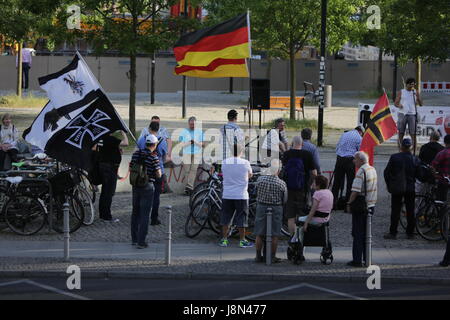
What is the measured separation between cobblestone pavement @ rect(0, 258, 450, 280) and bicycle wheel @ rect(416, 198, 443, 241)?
193cm

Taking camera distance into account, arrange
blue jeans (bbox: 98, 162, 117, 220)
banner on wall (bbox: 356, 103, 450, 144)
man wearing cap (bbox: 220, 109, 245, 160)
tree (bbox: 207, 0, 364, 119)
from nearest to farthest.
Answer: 1. man wearing cap (bbox: 220, 109, 245, 160)
2. blue jeans (bbox: 98, 162, 117, 220)
3. banner on wall (bbox: 356, 103, 450, 144)
4. tree (bbox: 207, 0, 364, 119)

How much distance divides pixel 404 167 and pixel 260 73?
31767mm

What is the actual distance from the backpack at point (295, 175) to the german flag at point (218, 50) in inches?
114

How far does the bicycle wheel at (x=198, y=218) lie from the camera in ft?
48.4

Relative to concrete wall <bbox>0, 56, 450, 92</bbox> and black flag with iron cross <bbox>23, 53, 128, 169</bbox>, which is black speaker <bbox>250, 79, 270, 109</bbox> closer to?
black flag with iron cross <bbox>23, 53, 128, 169</bbox>

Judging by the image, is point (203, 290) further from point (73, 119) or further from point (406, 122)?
point (406, 122)

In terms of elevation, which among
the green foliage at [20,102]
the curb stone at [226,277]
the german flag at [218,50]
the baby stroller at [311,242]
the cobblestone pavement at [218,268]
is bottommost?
the curb stone at [226,277]

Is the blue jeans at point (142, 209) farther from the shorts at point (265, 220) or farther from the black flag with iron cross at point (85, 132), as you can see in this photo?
the shorts at point (265, 220)

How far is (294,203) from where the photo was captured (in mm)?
13883

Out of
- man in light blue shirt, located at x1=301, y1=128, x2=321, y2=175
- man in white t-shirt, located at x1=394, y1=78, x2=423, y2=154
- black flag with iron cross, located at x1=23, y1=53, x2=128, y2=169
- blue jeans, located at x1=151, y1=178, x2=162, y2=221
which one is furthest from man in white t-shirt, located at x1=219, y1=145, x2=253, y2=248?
man in white t-shirt, located at x1=394, y1=78, x2=423, y2=154

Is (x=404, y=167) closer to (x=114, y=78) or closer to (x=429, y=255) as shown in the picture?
(x=429, y=255)

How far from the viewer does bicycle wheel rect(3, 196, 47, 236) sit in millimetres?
14555

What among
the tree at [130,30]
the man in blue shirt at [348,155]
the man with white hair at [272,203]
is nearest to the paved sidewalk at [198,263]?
the man with white hair at [272,203]
